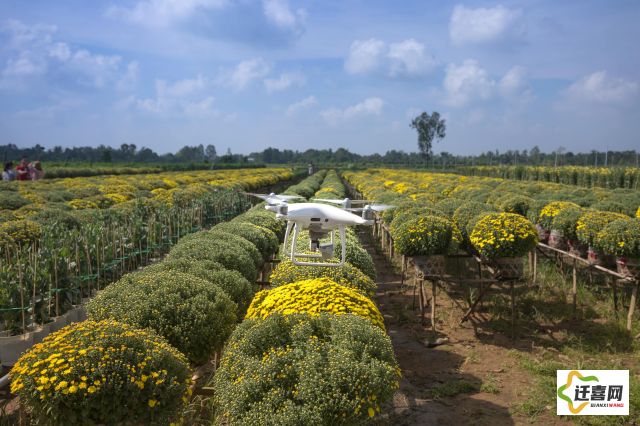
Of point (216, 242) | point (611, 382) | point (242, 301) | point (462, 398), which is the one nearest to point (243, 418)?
point (242, 301)

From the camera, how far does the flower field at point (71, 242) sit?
25.0ft

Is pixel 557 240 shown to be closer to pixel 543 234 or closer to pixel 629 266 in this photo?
pixel 543 234

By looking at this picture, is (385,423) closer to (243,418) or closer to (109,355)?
(243,418)

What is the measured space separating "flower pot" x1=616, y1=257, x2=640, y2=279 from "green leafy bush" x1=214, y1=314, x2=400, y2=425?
6680mm

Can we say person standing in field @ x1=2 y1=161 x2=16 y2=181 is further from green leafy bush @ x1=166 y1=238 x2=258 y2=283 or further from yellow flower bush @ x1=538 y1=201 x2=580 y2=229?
yellow flower bush @ x1=538 y1=201 x2=580 y2=229

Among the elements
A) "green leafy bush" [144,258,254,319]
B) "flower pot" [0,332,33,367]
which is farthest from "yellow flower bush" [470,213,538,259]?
"flower pot" [0,332,33,367]

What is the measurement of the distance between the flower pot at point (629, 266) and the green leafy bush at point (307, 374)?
6.68 meters

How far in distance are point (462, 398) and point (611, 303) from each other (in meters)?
5.59

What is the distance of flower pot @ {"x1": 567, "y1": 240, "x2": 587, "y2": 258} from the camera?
35.4ft

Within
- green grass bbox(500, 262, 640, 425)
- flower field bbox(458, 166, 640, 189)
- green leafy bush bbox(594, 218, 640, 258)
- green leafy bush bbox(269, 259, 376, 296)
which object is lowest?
green grass bbox(500, 262, 640, 425)

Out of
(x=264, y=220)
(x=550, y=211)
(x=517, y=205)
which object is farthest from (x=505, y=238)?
(x=517, y=205)

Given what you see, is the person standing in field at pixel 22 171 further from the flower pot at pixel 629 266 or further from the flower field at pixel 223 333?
the flower pot at pixel 629 266

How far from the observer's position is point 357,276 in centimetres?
674

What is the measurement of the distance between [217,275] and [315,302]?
2.16 metres
